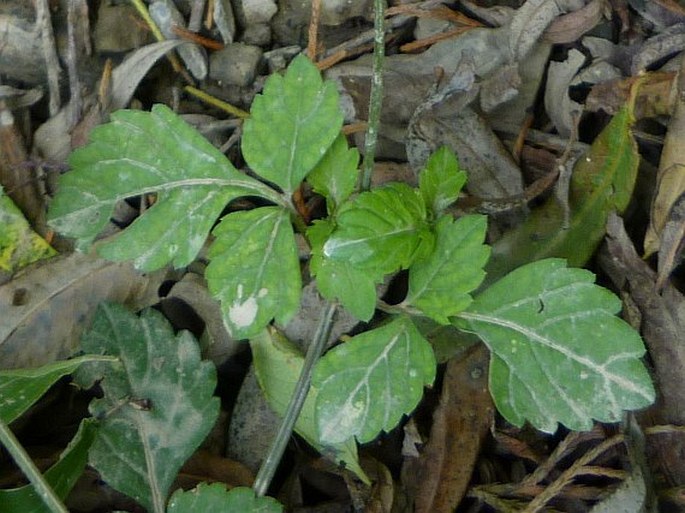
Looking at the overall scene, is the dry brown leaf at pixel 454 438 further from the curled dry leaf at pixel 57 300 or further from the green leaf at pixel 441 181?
the curled dry leaf at pixel 57 300

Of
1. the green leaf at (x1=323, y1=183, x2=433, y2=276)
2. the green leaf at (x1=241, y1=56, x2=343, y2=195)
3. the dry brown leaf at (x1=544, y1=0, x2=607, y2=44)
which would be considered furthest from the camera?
the dry brown leaf at (x1=544, y1=0, x2=607, y2=44)

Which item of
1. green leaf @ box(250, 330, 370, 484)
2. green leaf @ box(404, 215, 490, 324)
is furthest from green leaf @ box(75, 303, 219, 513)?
green leaf @ box(404, 215, 490, 324)

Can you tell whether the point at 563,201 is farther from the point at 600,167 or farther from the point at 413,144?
the point at 413,144

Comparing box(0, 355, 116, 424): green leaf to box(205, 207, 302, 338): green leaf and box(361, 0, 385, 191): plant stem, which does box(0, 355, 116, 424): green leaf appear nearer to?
box(205, 207, 302, 338): green leaf

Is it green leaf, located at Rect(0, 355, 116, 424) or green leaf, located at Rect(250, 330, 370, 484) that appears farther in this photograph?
green leaf, located at Rect(250, 330, 370, 484)

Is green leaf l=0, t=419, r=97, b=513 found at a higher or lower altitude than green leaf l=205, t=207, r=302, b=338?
lower

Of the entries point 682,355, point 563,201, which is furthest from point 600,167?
point 682,355

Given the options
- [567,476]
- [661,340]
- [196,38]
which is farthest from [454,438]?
[196,38]

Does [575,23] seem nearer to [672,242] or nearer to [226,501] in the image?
[672,242]
